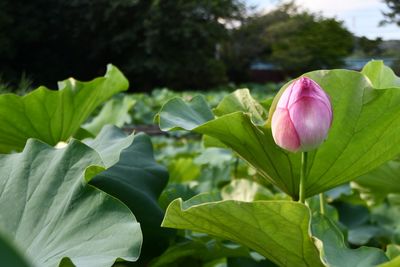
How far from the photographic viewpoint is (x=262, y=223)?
380 mm

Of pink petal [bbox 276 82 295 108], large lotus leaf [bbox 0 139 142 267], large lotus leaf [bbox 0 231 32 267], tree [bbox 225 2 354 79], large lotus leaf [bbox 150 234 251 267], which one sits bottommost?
tree [bbox 225 2 354 79]

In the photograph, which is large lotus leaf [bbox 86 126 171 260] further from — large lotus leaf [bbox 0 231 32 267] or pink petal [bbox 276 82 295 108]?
large lotus leaf [bbox 0 231 32 267]

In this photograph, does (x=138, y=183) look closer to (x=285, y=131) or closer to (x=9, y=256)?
(x=285, y=131)

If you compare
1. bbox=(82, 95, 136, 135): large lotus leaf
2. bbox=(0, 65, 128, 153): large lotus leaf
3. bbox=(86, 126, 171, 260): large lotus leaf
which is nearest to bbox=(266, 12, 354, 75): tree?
bbox=(82, 95, 136, 135): large lotus leaf

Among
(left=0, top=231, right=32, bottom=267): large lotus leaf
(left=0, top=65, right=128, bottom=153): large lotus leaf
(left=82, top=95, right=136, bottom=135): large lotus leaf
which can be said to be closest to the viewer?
(left=0, top=231, right=32, bottom=267): large lotus leaf

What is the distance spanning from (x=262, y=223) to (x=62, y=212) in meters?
0.15

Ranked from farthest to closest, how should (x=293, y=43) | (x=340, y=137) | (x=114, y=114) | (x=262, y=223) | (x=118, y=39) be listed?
(x=293, y=43), (x=118, y=39), (x=114, y=114), (x=340, y=137), (x=262, y=223)

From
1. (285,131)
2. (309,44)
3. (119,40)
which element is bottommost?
(309,44)

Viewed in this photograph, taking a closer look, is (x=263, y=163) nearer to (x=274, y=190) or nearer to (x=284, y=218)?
(x=284, y=218)

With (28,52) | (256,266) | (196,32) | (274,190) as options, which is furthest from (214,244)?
(28,52)

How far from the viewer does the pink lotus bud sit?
41 centimetres

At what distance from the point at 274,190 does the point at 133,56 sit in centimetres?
1488

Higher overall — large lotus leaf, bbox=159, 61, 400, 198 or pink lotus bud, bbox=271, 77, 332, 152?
pink lotus bud, bbox=271, 77, 332, 152

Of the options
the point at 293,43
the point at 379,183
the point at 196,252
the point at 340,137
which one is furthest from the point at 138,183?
the point at 293,43
